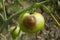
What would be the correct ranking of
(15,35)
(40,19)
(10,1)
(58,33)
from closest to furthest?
(40,19)
(15,35)
(10,1)
(58,33)

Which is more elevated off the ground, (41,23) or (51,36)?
(41,23)

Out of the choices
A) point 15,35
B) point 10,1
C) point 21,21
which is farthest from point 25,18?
point 10,1

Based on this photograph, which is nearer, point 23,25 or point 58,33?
point 23,25

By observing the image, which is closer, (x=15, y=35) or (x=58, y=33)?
(x=15, y=35)

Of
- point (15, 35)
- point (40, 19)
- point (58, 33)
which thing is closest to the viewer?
point (40, 19)

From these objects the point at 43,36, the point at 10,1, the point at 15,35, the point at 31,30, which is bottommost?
the point at 43,36

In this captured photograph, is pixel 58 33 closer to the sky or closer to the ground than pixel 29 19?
closer to the ground

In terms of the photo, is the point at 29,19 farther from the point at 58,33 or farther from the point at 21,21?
the point at 58,33

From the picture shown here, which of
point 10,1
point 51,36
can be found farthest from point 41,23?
point 51,36

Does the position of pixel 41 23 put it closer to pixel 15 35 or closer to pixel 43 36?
pixel 15 35

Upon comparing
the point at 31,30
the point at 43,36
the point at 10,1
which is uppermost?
the point at 31,30
